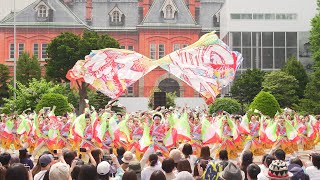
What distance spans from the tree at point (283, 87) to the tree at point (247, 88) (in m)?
1.73

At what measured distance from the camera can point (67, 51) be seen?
63.3m

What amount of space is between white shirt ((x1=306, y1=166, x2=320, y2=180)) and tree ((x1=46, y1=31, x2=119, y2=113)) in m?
53.4

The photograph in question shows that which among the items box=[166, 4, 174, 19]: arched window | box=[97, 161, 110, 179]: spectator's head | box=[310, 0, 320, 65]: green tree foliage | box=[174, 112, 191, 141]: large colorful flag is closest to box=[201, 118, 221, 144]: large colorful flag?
box=[174, 112, 191, 141]: large colorful flag

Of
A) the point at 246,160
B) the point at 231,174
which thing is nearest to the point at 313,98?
the point at 246,160

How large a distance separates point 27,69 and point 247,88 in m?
22.7

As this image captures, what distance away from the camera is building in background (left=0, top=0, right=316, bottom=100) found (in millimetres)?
65312

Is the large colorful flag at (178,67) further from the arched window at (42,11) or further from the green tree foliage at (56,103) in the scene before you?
the arched window at (42,11)

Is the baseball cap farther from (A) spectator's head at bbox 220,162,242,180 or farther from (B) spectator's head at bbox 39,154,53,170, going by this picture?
(A) spectator's head at bbox 220,162,242,180

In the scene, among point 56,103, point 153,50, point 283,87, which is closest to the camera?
point 56,103

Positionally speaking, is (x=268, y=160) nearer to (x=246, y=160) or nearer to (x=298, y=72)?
(x=246, y=160)

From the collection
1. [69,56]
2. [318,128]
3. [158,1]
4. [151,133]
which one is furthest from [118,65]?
[158,1]

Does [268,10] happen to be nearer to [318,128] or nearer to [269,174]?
[318,128]

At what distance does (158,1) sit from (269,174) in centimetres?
7192

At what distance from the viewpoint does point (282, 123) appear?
23.0 meters
